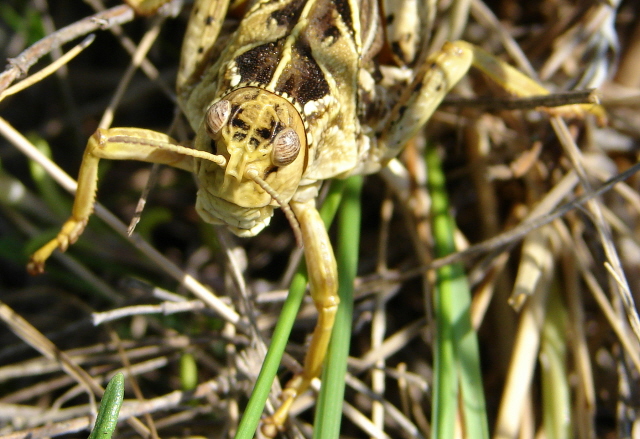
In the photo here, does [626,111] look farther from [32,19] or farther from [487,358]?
[32,19]

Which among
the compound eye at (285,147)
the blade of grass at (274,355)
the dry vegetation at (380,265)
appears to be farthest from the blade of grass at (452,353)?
the compound eye at (285,147)

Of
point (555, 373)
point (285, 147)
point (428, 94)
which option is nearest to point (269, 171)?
point (285, 147)

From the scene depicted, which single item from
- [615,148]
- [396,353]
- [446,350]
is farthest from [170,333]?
[615,148]

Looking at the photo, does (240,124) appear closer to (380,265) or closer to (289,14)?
(289,14)

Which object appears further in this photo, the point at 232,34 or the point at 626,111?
the point at 626,111

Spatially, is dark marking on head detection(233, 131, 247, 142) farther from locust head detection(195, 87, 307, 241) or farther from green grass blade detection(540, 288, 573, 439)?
green grass blade detection(540, 288, 573, 439)

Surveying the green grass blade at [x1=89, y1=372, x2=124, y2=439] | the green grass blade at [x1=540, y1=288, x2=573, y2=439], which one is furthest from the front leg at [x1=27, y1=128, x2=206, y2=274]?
the green grass blade at [x1=540, y1=288, x2=573, y2=439]
